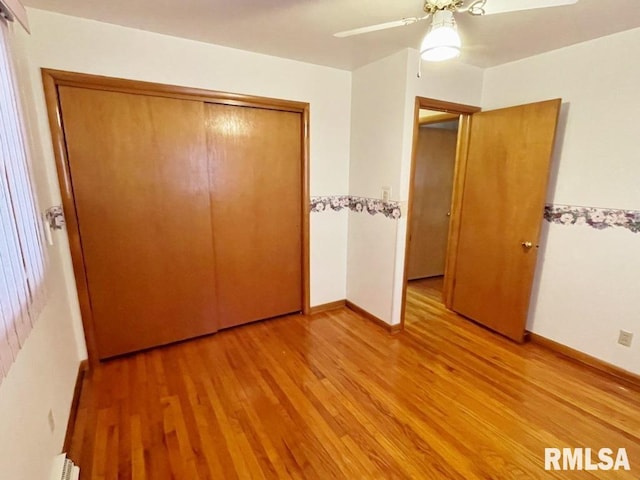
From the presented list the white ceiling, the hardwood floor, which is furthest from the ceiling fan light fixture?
the hardwood floor

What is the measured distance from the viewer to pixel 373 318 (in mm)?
2887

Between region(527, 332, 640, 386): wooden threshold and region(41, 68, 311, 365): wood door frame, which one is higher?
region(41, 68, 311, 365): wood door frame

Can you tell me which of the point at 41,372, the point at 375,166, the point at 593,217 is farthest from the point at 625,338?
the point at 41,372

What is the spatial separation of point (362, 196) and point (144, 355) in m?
2.18

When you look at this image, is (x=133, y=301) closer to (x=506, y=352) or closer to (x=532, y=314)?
(x=506, y=352)


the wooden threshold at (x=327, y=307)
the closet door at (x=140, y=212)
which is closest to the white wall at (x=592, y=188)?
the wooden threshold at (x=327, y=307)

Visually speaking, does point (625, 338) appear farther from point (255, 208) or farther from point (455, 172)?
point (255, 208)

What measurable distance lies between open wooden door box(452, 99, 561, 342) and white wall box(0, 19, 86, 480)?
9.80 ft

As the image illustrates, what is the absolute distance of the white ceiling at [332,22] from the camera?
167 centimetres

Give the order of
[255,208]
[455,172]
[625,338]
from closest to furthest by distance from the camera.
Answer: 1. [625,338]
2. [255,208]
3. [455,172]

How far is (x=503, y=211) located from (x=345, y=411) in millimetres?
1988

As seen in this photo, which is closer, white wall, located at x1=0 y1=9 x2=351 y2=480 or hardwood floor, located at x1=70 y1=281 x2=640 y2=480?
white wall, located at x1=0 y1=9 x2=351 y2=480

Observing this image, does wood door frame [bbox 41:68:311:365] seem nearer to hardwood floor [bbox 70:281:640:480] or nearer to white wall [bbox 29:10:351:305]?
white wall [bbox 29:10:351:305]

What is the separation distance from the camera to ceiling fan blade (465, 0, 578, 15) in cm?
123
